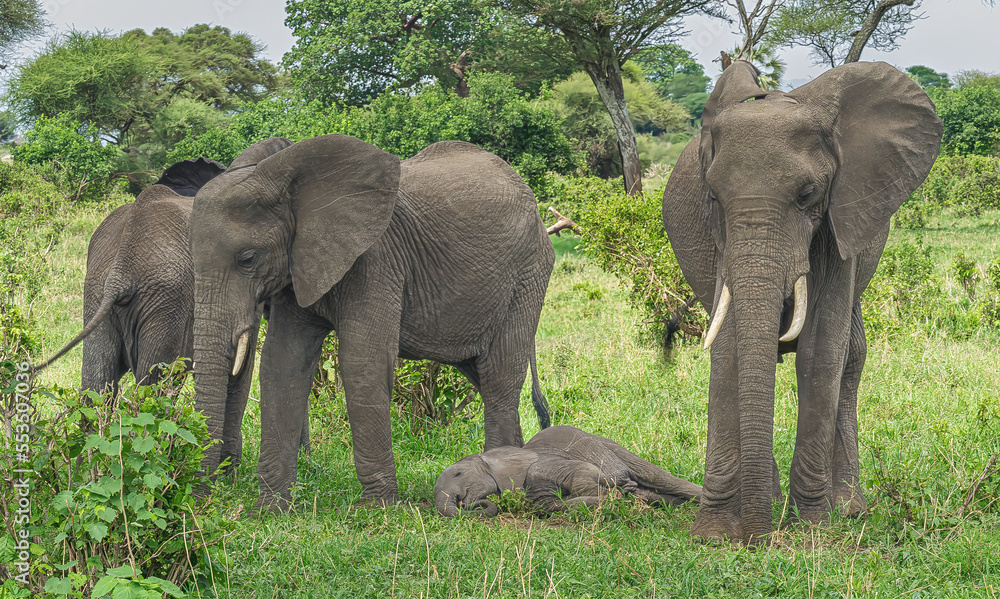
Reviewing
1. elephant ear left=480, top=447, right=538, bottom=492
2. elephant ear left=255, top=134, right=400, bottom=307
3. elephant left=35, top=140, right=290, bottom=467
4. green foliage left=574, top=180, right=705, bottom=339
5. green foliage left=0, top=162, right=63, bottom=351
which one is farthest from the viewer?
green foliage left=574, top=180, right=705, bottom=339

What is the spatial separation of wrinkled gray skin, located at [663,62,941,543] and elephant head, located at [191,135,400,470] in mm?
2056

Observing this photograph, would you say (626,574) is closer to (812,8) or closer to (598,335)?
(598,335)

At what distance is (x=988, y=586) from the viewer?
13.3 feet

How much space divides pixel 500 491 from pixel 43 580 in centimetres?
291

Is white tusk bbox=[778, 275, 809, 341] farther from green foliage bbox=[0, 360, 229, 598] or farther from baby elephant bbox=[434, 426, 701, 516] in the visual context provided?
green foliage bbox=[0, 360, 229, 598]

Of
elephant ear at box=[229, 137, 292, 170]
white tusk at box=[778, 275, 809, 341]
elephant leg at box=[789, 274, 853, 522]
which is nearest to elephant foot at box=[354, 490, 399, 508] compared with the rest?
elephant ear at box=[229, 137, 292, 170]

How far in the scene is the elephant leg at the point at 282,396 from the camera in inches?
235

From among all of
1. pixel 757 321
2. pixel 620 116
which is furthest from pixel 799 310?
pixel 620 116

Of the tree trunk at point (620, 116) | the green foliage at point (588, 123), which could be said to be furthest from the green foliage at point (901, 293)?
the green foliage at point (588, 123)

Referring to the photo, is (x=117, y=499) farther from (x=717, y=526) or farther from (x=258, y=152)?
(x=717, y=526)

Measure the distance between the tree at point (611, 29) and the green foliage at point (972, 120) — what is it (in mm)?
11641

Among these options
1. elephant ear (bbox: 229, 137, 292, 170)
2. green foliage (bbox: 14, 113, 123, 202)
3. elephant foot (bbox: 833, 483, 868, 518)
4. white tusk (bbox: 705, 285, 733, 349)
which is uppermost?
green foliage (bbox: 14, 113, 123, 202)

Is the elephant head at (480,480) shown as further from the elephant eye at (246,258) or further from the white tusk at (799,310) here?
the white tusk at (799,310)

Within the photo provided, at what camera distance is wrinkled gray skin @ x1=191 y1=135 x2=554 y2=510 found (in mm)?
5426
